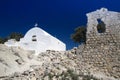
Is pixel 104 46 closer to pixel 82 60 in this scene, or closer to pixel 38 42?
pixel 82 60

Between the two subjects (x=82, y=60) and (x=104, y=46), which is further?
(x=82, y=60)

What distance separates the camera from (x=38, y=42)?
27.1 m

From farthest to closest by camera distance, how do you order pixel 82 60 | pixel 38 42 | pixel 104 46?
pixel 38 42 → pixel 82 60 → pixel 104 46

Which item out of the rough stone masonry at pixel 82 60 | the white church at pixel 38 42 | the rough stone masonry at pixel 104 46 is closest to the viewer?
the rough stone masonry at pixel 82 60

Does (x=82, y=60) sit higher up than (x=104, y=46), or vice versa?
(x=104, y=46)

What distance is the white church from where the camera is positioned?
2702 centimetres

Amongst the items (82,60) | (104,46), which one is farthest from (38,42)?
(104,46)

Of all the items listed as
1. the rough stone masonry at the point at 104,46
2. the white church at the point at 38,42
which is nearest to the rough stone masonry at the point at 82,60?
the rough stone masonry at the point at 104,46

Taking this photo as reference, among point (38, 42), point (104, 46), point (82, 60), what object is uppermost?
point (38, 42)

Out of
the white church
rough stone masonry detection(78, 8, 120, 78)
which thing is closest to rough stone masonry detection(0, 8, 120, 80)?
rough stone masonry detection(78, 8, 120, 78)

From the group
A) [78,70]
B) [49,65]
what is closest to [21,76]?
[49,65]

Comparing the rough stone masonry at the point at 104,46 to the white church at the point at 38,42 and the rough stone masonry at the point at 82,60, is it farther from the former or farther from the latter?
the white church at the point at 38,42

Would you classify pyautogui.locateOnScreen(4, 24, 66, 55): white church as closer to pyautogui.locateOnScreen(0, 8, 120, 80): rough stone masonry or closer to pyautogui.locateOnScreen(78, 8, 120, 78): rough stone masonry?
pyautogui.locateOnScreen(0, 8, 120, 80): rough stone masonry

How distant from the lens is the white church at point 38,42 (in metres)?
27.0
